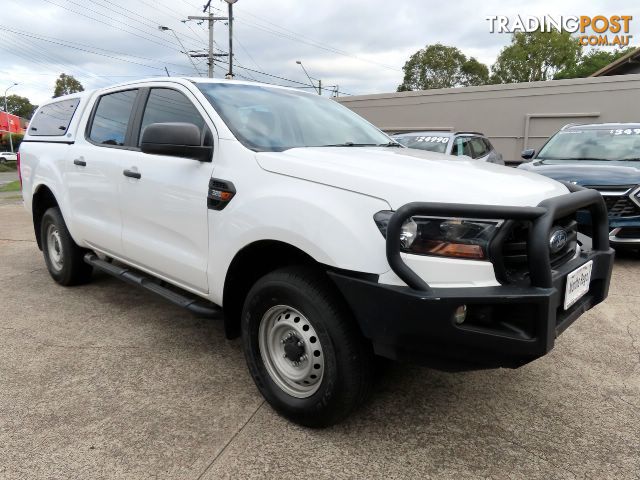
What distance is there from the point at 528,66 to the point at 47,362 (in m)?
47.9

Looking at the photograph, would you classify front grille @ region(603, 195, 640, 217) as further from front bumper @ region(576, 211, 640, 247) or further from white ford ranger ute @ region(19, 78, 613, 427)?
white ford ranger ute @ region(19, 78, 613, 427)

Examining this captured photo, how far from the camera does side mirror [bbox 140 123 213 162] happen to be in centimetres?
269

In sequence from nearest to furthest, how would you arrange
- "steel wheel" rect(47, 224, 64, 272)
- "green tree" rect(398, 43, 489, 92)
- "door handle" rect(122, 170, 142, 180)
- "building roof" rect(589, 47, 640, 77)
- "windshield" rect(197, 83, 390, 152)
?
"windshield" rect(197, 83, 390, 152) → "door handle" rect(122, 170, 142, 180) → "steel wheel" rect(47, 224, 64, 272) → "building roof" rect(589, 47, 640, 77) → "green tree" rect(398, 43, 489, 92)

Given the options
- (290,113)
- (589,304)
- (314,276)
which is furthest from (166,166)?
(589,304)

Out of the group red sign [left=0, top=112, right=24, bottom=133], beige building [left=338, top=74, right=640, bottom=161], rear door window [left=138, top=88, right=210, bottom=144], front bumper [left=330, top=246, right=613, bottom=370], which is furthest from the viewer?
red sign [left=0, top=112, right=24, bottom=133]

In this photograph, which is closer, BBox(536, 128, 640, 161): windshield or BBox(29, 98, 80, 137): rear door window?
BBox(29, 98, 80, 137): rear door window

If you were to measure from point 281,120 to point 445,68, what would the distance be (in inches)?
1988

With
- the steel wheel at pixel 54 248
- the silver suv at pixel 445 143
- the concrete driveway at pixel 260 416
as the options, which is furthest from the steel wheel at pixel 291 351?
the silver suv at pixel 445 143

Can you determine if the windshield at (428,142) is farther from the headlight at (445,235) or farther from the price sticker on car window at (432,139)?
the headlight at (445,235)

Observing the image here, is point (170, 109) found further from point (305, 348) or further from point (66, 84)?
point (66, 84)

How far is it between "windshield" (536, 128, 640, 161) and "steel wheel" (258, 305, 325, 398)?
572 cm


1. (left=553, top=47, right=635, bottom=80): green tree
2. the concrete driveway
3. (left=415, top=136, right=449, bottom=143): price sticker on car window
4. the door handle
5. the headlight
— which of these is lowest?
Result: the concrete driveway

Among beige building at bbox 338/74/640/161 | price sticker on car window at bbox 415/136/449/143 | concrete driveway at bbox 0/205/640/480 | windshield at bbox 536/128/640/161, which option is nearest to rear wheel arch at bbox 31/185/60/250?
concrete driveway at bbox 0/205/640/480

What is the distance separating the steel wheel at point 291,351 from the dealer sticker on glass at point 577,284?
1129mm
